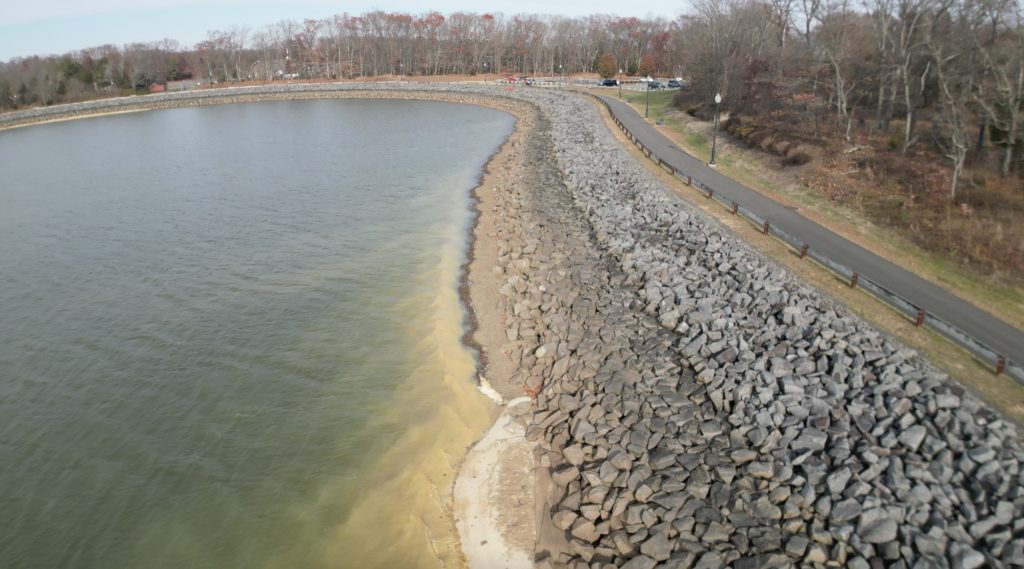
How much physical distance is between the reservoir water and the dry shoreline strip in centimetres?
311

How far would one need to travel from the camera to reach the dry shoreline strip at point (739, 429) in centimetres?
1162

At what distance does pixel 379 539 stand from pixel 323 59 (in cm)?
16187

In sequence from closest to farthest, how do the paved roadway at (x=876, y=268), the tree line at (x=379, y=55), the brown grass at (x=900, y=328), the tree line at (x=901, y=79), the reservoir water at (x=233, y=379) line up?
the reservoir water at (x=233, y=379) → the brown grass at (x=900, y=328) → the paved roadway at (x=876, y=268) → the tree line at (x=901, y=79) → the tree line at (x=379, y=55)

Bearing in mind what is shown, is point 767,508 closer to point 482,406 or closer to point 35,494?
point 482,406

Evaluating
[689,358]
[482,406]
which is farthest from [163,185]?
[689,358]

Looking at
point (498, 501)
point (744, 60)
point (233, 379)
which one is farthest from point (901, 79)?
point (233, 379)

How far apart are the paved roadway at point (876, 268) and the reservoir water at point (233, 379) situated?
14.4 metres

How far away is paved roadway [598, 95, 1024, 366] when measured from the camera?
1705 centimetres

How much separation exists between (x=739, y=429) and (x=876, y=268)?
11368mm

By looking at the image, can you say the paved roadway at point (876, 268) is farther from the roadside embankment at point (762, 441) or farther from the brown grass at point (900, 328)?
the roadside embankment at point (762, 441)

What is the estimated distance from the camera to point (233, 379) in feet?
63.5

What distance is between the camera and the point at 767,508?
41.2 feet

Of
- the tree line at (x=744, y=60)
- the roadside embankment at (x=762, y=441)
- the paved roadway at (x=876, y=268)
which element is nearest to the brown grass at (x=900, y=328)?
the roadside embankment at (x=762, y=441)

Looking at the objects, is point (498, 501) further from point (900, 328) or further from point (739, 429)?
point (900, 328)
